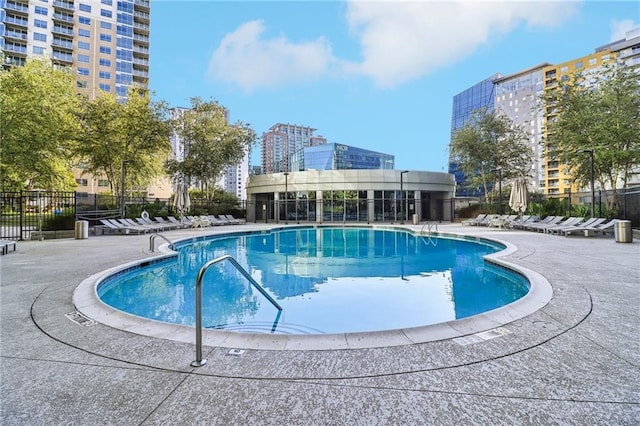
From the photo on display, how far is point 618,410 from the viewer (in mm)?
2025

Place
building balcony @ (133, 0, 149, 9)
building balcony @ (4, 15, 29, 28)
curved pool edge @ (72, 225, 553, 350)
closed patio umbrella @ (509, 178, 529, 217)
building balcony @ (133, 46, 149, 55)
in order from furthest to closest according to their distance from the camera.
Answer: building balcony @ (133, 0, 149, 9)
building balcony @ (133, 46, 149, 55)
building balcony @ (4, 15, 29, 28)
closed patio umbrella @ (509, 178, 529, 217)
curved pool edge @ (72, 225, 553, 350)

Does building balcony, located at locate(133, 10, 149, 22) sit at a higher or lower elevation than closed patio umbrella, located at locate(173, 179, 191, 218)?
higher

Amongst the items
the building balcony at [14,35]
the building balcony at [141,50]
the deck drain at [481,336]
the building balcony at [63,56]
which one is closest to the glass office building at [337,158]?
the building balcony at [141,50]

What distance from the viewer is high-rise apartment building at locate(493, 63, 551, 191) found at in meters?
81.3

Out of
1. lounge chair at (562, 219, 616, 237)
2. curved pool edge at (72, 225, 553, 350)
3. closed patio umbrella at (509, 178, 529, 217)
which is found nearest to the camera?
curved pool edge at (72, 225, 553, 350)

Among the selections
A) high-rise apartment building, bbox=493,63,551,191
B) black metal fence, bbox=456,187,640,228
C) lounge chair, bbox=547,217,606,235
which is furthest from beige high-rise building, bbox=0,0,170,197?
high-rise apartment building, bbox=493,63,551,191

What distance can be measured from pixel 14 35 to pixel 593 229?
7298cm

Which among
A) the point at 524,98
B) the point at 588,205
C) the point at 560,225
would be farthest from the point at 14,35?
the point at 524,98

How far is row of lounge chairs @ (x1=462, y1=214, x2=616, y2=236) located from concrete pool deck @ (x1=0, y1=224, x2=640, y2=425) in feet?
37.1

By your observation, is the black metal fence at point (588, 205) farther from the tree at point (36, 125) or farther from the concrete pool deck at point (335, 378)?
the tree at point (36, 125)

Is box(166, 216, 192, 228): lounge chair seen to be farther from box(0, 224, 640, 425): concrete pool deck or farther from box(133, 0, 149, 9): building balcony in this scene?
box(133, 0, 149, 9): building balcony

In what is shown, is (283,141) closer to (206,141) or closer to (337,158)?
(337,158)

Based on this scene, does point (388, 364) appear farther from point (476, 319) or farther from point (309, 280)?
point (309, 280)

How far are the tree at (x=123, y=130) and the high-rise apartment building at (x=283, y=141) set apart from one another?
6512 centimetres
